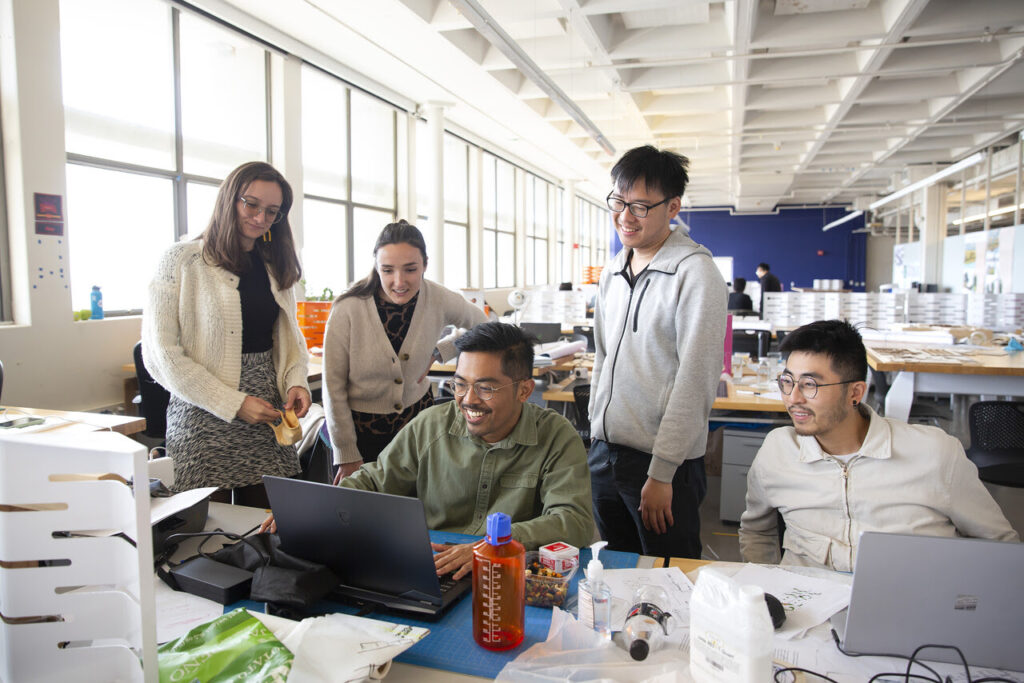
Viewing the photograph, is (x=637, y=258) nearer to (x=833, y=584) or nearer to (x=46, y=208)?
(x=833, y=584)

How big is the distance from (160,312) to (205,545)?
726 millimetres

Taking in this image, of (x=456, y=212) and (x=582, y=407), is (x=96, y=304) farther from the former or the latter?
(x=456, y=212)

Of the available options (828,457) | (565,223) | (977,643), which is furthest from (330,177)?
(565,223)

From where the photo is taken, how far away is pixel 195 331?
204 centimetres

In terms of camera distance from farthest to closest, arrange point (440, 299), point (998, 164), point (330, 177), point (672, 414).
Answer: point (998, 164)
point (330, 177)
point (440, 299)
point (672, 414)

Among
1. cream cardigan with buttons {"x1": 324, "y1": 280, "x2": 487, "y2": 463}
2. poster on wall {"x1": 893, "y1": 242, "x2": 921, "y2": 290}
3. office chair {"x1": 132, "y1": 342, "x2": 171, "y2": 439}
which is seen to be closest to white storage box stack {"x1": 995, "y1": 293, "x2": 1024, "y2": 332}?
cream cardigan with buttons {"x1": 324, "y1": 280, "x2": 487, "y2": 463}

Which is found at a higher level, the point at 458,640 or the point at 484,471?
the point at 484,471

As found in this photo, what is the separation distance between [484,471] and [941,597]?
3.27 ft

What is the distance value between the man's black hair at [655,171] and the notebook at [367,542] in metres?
1.18

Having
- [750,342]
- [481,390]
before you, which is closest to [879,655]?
[481,390]

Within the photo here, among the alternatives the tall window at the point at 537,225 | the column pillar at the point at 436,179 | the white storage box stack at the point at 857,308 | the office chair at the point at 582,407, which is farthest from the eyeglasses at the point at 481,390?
the tall window at the point at 537,225

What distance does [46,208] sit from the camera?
4129 millimetres

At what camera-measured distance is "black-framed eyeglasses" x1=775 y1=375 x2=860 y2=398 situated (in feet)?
5.81

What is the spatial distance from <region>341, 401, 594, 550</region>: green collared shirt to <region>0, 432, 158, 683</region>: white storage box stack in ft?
2.90
